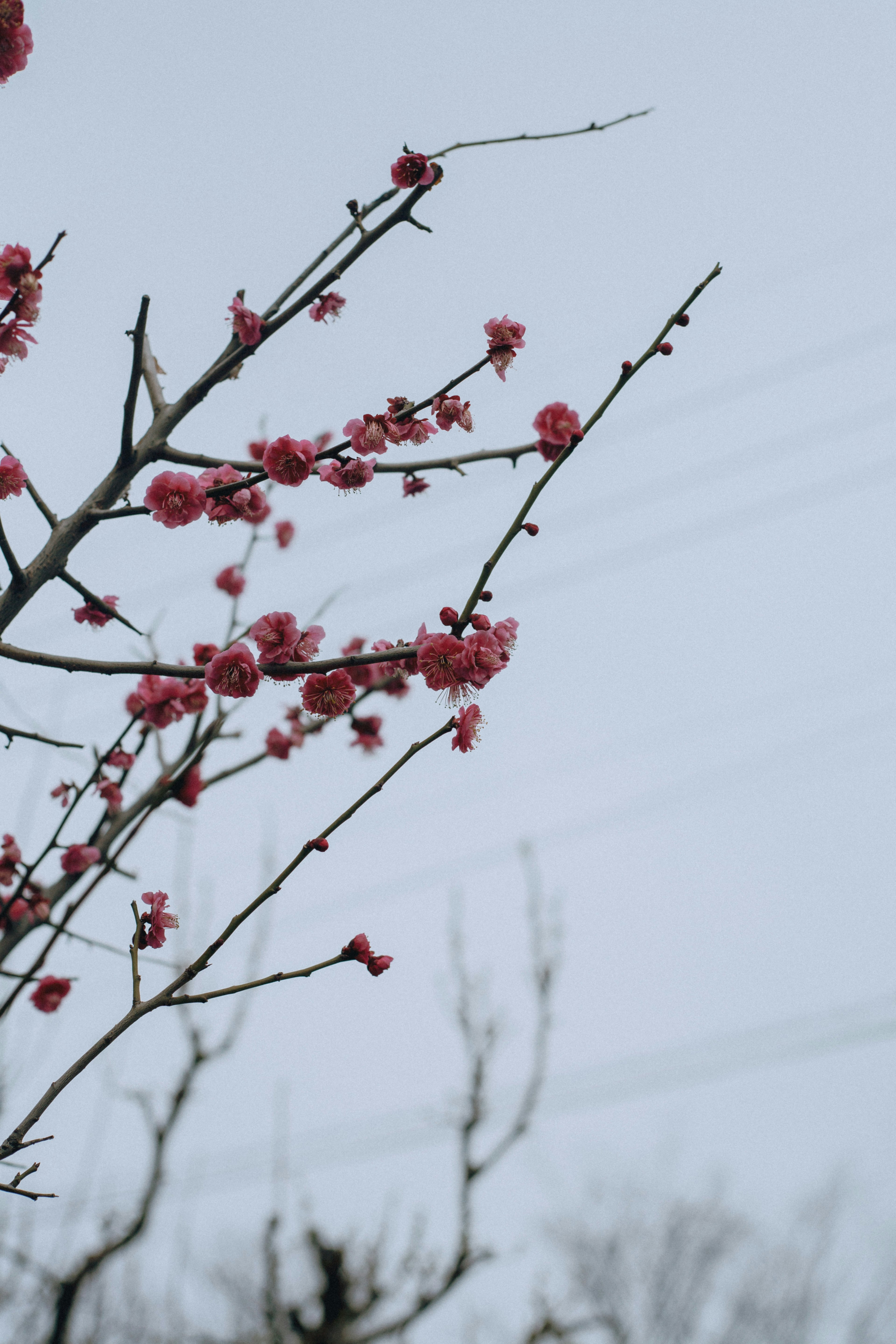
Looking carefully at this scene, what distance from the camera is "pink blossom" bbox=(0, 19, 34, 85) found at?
214 cm

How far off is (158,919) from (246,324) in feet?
5.10

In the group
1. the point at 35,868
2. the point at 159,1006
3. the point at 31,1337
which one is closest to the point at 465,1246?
the point at 35,868

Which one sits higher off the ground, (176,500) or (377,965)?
(176,500)

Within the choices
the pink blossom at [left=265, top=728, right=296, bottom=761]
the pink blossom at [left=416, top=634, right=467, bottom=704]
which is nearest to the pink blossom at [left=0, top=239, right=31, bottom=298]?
the pink blossom at [left=416, top=634, right=467, bottom=704]

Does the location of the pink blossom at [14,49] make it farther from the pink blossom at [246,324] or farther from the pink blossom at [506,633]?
the pink blossom at [506,633]

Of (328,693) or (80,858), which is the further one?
(80,858)

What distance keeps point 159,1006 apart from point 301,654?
93 centimetres

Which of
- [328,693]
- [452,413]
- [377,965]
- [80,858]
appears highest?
[452,413]

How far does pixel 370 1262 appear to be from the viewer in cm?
941

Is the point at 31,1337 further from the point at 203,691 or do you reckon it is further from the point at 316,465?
the point at 316,465

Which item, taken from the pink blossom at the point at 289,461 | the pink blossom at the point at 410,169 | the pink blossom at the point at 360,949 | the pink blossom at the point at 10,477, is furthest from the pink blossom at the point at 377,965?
the pink blossom at the point at 410,169

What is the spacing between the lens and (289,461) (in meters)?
2.34

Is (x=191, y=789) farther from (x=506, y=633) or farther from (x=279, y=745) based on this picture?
(x=506, y=633)

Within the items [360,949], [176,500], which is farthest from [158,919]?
[176,500]
